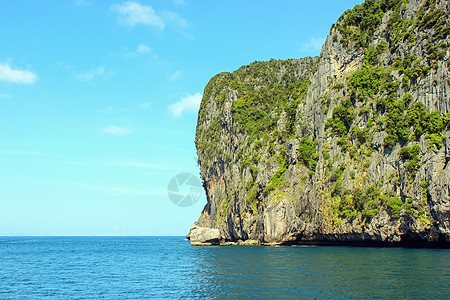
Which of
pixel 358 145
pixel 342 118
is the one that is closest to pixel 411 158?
pixel 358 145

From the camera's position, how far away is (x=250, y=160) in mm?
94062

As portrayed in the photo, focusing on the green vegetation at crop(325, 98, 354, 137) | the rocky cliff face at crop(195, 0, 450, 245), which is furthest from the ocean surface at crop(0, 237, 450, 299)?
the green vegetation at crop(325, 98, 354, 137)

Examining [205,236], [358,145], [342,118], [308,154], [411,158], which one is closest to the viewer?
[411,158]

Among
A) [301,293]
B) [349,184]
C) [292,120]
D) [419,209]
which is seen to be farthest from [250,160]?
[301,293]

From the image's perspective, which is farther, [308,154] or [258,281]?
[308,154]

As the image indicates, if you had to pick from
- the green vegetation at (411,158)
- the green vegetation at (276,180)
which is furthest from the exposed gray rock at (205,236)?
the green vegetation at (411,158)

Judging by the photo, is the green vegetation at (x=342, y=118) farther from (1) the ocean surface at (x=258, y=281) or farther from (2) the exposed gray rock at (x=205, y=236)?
(2) the exposed gray rock at (x=205, y=236)

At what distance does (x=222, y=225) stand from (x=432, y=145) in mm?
58668

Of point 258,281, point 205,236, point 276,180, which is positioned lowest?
point 258,281

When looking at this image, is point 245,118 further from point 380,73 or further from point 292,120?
point 380,73

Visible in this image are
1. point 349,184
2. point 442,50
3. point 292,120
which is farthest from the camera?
point 292,120

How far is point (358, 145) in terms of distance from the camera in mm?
67500

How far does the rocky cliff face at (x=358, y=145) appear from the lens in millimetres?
55750

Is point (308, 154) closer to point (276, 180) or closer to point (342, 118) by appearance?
point (276, 180)
